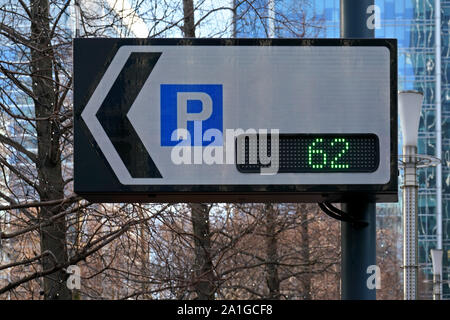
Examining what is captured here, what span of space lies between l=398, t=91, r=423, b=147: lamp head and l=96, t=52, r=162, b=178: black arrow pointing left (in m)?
8.79

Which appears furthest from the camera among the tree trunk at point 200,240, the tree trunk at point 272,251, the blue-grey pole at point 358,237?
the tree trunk at point 272,251

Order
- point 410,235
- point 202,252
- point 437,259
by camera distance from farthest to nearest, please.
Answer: point 437,259 → point 202,252 → point 410,235

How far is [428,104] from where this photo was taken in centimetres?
7581

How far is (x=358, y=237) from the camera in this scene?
5535mm

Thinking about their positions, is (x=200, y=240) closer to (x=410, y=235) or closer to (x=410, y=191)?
(x=410, y=235)

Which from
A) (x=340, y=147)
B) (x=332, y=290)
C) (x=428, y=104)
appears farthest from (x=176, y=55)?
(x=428, y=104)

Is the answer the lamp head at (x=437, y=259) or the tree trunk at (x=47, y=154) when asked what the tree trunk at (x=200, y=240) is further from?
the lamp head at (x=437, y=259)

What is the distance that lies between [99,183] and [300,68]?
142 cm

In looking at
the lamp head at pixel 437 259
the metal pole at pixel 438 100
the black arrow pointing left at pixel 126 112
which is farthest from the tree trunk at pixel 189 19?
the metal pole at pixel 438 100

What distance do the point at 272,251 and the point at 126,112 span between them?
15.3 metres

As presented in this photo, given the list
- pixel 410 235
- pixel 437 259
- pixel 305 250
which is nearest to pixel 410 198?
pixel 410 235

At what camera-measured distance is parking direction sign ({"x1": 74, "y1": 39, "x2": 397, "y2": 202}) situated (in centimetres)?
495

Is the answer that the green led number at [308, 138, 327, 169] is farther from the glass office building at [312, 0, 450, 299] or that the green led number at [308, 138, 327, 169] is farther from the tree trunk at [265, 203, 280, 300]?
the glass office building at [312, 0, 450, 299]

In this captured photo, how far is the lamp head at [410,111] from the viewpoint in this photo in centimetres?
1344
